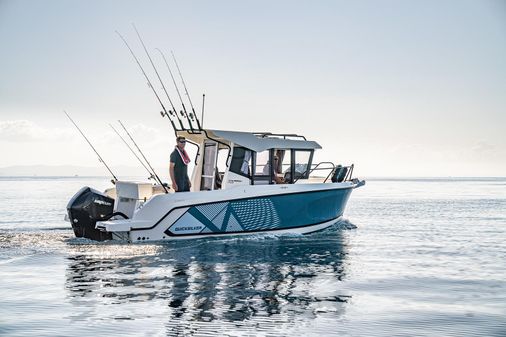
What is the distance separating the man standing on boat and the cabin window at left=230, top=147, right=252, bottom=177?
145 cm

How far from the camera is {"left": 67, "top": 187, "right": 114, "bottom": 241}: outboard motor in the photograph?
49.2ft

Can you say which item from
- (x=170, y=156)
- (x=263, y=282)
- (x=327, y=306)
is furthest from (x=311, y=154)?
(x=327, y=306)

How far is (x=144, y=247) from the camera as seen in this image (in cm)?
1445

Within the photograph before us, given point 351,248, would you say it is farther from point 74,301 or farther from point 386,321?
point 74,301

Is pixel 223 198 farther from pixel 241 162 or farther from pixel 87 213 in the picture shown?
pixel 87 213

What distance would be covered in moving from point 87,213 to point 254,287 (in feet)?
22.1

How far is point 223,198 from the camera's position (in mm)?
15172

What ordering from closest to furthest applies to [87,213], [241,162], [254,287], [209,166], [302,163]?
[254,287]
[87,213]
[241,162]
[209,166]
[302,163]

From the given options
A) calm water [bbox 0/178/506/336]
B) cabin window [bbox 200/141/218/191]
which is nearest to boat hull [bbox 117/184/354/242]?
calm water [bbox 0/178/506/336]

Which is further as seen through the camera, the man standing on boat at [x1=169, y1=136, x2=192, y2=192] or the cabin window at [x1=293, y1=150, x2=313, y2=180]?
the cabin window at [x1=293, y1=150, x2=313, y2=180]

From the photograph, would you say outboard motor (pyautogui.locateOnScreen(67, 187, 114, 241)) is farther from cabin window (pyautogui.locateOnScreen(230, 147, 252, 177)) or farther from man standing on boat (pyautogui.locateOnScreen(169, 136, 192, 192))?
cabin window (pyautogui.locateOnScreen(230, 147, 252, 177))

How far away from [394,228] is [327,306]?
13.5 m

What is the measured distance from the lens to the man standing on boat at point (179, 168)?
15203 millimetres

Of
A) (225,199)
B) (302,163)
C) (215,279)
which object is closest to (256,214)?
(225,199)
